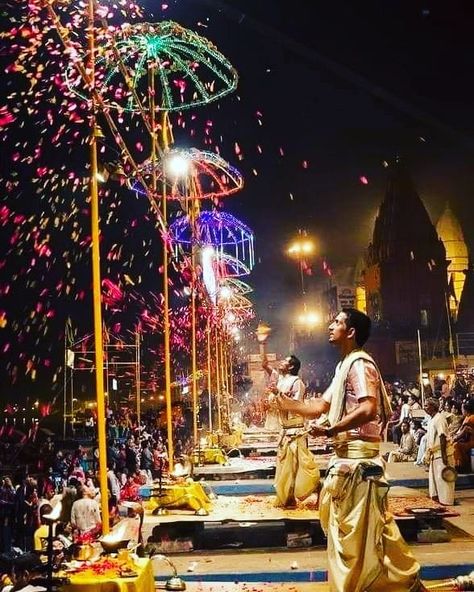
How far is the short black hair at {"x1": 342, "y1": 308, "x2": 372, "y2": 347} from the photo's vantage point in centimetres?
637

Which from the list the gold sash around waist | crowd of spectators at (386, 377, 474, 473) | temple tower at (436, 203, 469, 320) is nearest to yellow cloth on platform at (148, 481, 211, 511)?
the gold sash around waist

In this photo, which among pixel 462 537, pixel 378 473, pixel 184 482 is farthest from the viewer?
pixel 184 482

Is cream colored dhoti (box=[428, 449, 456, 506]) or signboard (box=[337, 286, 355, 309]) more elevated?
signboard (box=[337, 286, 355, 309])

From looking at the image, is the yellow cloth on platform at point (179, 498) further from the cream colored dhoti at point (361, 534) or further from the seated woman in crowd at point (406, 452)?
the seated woman in crowd at point (406, 452)

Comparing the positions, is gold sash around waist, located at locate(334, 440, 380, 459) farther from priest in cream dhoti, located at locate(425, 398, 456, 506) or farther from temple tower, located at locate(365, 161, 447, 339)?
temple tower, located at locate(365, 161, 447, 339)

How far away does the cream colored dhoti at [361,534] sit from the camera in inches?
225

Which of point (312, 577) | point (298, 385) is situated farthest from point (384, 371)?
point (312, 577)

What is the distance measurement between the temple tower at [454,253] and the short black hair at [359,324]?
2337 inches

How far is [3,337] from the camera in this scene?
71.1 m

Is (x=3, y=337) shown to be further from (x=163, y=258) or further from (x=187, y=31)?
(x=187, y=31)

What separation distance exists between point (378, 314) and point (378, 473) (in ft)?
192

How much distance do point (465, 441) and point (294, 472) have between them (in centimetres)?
643

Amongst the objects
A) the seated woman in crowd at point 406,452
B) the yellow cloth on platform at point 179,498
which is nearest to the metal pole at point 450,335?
the seated woman in crowd at point 406,452

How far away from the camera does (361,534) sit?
19.0 feet
